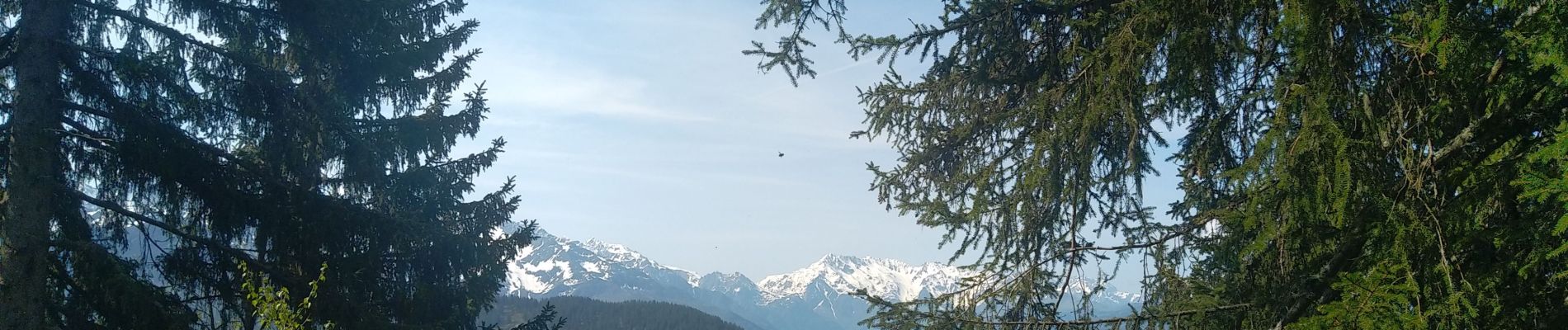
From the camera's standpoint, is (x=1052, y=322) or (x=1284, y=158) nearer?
(x=1284, y=158)

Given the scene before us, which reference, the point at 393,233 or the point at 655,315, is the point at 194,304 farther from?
the point at 655,315

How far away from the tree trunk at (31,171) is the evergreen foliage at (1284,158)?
774cm

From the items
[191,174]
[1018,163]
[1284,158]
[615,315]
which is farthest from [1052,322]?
[615,315]

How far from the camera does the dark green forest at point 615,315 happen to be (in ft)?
531

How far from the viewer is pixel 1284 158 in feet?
8.82

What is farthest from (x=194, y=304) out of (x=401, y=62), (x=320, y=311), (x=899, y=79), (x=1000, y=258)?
(x=1000, y=258)

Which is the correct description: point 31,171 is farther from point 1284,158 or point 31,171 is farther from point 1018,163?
point 1284,158

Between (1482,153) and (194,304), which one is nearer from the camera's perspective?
(1482,153)

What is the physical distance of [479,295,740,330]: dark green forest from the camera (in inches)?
6368

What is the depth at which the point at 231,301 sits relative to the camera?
29.8ft

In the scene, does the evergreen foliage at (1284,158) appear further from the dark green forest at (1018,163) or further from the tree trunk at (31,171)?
the tree trunk at (31,171)

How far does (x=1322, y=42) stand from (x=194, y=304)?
10485 millimetres

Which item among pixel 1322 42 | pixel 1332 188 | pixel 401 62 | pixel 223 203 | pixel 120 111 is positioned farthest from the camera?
pixel 401 62

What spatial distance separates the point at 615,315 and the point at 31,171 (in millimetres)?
170184
